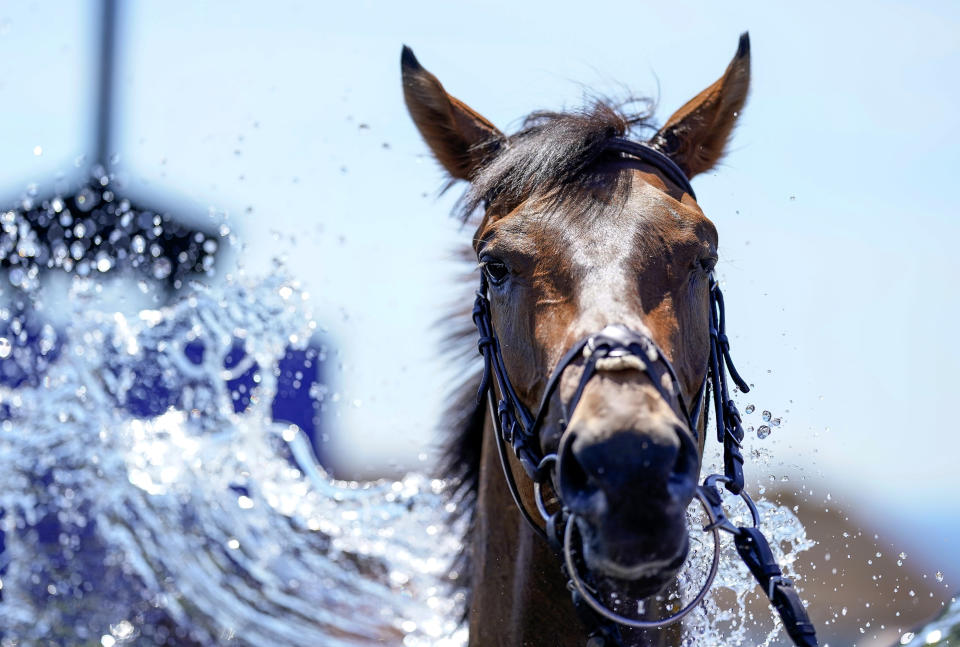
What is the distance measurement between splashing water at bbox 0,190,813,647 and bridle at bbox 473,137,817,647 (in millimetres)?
1259

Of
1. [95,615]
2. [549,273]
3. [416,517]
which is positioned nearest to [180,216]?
[95,615]

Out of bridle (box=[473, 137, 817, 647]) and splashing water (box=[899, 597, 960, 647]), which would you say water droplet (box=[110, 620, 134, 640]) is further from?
splashing water (box=[899, 597, 960, 647])

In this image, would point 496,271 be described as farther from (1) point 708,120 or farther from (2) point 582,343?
(1) point 708,120

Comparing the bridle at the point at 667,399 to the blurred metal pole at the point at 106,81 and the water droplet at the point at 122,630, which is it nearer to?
the water droplet at the point at 122,630

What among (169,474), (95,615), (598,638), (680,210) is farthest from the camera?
(169,474)

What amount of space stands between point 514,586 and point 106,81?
7.48m

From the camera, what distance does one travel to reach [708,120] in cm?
298

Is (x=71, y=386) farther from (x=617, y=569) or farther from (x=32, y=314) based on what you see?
(x=617, y=569)

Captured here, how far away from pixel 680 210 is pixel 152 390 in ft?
11.3

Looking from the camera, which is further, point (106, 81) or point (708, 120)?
point (106, 81)

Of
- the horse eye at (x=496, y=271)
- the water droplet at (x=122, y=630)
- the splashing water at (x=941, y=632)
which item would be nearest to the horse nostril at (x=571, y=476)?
the horse eye at (x=496, y=271)

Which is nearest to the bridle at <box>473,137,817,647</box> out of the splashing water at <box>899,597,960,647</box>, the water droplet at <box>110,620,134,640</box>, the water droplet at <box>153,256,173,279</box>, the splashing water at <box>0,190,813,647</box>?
the splashing water at <box>899,597,960,647</box>

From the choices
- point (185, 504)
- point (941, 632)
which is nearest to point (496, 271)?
point (941, 632)

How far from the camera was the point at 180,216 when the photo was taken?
257 inches
